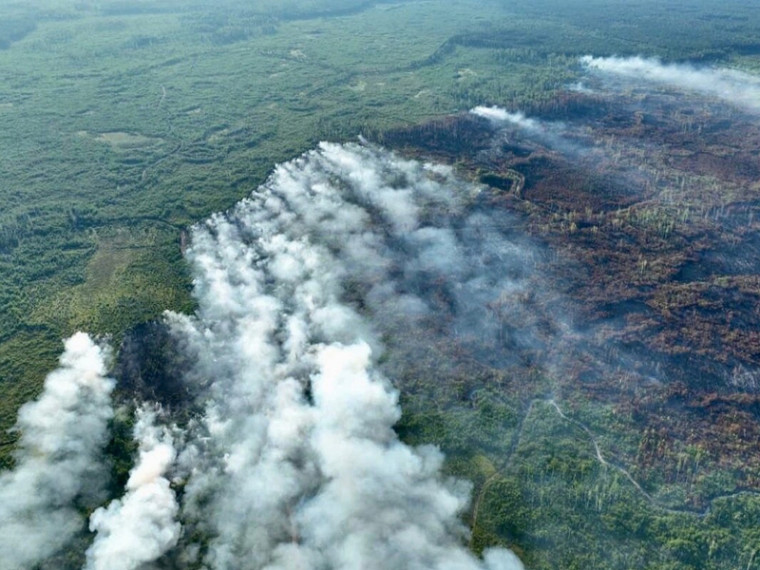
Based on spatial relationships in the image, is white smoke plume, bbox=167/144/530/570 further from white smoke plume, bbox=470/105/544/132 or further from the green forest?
white smoke plume, bbox=470/105/544/132

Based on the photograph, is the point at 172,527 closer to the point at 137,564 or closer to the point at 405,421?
the point at 137,564

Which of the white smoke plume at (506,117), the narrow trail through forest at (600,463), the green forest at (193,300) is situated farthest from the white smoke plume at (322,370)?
the white smoke plume at (506,117)

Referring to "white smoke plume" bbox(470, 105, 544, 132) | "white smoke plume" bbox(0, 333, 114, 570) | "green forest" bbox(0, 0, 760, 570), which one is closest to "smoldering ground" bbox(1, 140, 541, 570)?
"white smoke plume" bbox(0, 333, 114, 570)

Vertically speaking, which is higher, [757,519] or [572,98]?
[572,98]

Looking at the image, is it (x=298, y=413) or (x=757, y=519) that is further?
(x=298, y=413)

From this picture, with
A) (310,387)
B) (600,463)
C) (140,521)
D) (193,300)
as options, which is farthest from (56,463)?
(600,463)

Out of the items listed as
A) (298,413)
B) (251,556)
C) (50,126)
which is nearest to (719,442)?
(298,413)

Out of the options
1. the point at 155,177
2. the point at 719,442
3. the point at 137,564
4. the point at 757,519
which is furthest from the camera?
the point at 155,177

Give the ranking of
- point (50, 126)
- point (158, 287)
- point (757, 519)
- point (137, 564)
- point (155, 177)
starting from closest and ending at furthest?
point (137, 564) → point (757, 519) → point (158, 287) → point (155, 177) → point (50, 126)
